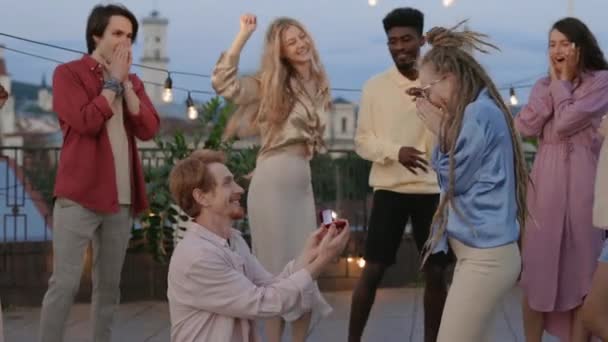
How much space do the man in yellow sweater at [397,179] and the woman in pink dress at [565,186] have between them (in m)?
0.48

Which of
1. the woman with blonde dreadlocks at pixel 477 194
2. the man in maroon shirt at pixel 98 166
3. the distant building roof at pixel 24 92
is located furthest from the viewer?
the distant building roof at pixel 24 92

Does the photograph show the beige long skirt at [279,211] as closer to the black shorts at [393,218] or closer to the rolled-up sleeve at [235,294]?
the black shorts at [393,218]

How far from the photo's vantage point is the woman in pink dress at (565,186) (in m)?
5.72

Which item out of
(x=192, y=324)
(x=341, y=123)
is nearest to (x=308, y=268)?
(x=192, y=324)

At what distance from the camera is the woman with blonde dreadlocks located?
4.26 meters

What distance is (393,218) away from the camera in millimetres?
5992

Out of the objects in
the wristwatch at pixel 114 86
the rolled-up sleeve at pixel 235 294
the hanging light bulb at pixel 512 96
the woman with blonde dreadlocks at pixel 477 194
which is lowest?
the rolled-up sleeve at pixel 235 294

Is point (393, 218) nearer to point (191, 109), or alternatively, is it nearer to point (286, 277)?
point (286, 277)

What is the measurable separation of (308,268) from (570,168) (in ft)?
7.32

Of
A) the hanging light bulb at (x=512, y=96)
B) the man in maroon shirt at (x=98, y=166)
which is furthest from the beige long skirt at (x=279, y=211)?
the hanging light bulb at (x=512, y=96)

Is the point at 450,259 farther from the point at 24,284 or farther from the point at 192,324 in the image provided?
the point at 24,284

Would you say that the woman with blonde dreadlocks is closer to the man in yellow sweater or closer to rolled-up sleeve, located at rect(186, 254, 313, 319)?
rolled-up sleeve, located at rect(186, 254, 313, 319)

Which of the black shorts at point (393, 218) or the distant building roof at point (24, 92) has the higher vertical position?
the distant building roof at point (24, 92)

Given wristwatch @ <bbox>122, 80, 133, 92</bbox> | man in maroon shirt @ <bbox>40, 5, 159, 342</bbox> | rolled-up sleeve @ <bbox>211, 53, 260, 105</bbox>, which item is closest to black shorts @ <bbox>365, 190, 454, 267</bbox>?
rolled-up sleeve @ <bbox>211, 53, 260, 105</bbox>
